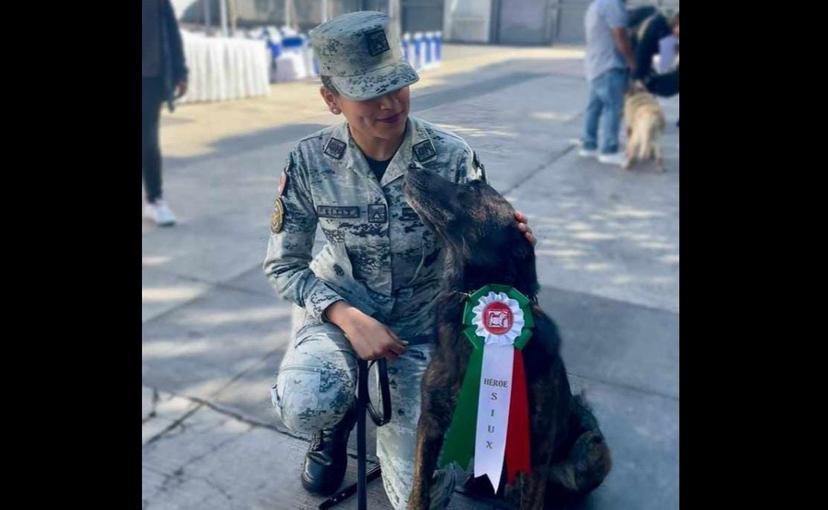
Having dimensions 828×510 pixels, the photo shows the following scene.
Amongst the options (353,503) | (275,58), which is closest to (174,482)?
(353,503)

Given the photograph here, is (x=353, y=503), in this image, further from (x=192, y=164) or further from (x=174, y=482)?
(x=192, y=164)

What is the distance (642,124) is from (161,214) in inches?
185

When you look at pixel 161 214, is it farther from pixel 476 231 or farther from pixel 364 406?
pixel 476 231

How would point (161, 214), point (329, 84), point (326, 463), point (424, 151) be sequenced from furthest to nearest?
point (161, 214) < point (326, 463) < point (424, 151) < point (329, 84)

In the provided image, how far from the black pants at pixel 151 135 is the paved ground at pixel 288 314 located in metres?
0.35

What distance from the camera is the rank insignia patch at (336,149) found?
201 centimetres

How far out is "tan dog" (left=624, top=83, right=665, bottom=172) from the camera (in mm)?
7281

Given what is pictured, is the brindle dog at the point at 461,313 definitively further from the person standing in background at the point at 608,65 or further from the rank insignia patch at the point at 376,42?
the person standing in background at the point at 608,65

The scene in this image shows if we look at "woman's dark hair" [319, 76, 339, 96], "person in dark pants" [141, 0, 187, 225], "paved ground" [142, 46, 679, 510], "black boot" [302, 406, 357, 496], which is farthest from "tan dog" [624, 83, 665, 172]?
"woman's dark hair" [319, 76, 339, 96]

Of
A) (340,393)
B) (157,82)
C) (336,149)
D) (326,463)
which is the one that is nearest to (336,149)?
(336,149)

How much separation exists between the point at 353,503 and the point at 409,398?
1.84ft

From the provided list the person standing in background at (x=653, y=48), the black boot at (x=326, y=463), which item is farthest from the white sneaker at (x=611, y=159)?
the black boot at (x=326, y=463)

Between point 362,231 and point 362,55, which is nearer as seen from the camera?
point 362,55

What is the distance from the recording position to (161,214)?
5645mm
